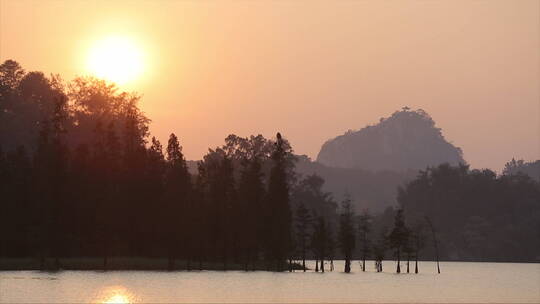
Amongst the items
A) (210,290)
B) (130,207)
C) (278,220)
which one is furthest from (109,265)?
(210,290)

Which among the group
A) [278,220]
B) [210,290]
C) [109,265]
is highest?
[278,220]

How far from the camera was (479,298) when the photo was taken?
91.3m

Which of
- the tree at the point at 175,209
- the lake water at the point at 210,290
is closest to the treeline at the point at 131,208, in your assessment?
the tree at the point at 175,209

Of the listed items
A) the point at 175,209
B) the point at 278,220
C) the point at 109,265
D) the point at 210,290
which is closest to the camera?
the point at 210,290

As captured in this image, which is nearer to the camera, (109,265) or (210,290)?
(210,290)

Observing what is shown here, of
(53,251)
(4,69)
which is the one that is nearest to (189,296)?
(53,251)

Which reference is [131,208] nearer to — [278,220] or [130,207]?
[130,207]

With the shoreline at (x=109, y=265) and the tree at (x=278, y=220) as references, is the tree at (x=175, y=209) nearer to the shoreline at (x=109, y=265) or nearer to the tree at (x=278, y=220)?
the shoreline at (x=109, y=265)

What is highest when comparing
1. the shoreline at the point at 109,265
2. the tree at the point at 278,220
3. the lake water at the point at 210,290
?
the tree at the point at 278,220

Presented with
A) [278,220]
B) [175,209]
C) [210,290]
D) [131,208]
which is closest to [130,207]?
[131,208]

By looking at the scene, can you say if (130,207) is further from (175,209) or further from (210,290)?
(210,290)

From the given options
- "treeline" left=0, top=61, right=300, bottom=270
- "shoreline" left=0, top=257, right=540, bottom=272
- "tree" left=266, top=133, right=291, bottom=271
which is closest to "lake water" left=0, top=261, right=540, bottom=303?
"shoreline" left=0, top=257, right=540, bottom=272

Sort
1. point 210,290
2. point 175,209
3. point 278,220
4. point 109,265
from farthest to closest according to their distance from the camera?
point 278,220
point 175,209
point 109,265
point 210,290

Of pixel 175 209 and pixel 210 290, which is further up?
pixel 175 209
